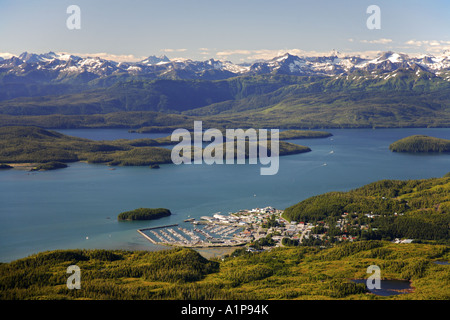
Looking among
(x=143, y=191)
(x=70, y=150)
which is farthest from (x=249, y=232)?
(x=70, y=150)

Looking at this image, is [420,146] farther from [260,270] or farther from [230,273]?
[230,273]

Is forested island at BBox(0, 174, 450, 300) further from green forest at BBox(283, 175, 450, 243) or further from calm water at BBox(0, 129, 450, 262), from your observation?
calm water at BBox(0, 129, 450, 262)

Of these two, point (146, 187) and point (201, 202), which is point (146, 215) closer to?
point (201, 202)

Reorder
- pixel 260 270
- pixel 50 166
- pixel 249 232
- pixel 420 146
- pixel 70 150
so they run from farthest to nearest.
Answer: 1. pixel 420 146
2. pixel 70 150
3. pixel 50 166
4. pixel 249 232
5. pixel 260 270

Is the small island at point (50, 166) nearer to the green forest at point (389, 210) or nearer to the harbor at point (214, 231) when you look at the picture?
the harbor at point (214, 231)

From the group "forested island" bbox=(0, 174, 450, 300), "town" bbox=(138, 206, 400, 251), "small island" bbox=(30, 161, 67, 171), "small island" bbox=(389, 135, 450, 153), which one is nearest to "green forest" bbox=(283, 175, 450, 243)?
"forested island" bbox=(0, 174, 450, 300)
